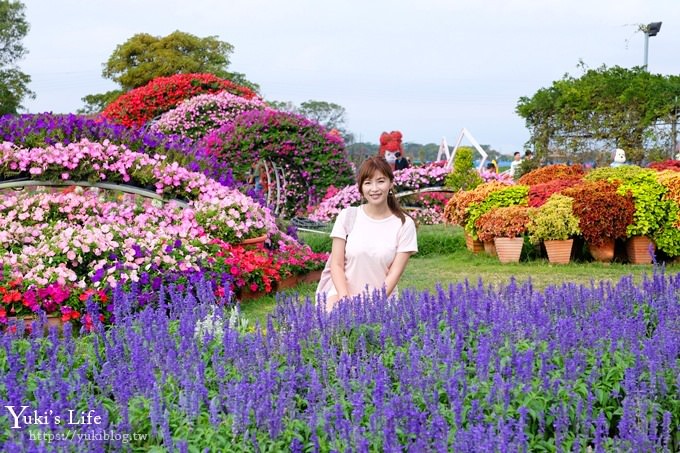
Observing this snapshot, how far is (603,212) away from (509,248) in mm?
1279

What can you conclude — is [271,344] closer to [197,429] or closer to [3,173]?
[197,429]

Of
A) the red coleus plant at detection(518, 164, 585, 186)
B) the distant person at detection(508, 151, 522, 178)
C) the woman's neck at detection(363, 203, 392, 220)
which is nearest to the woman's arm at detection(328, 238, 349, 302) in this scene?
the woman's neck at detection(363, 203, 392, 220)

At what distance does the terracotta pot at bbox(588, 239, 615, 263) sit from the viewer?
9.91 metres

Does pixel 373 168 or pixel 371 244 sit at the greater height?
pixel 373 168

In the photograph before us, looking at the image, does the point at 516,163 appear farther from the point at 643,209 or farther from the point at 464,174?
the point at 643,209

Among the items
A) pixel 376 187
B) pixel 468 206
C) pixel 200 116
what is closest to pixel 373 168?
pixel 376 187

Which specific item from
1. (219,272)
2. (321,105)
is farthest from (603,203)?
(321,105)

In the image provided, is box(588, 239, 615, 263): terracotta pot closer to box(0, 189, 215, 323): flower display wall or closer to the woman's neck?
box(0, 189, 215, 323): flower display wall

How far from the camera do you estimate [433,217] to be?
14.9 metres

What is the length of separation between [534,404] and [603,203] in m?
7.02

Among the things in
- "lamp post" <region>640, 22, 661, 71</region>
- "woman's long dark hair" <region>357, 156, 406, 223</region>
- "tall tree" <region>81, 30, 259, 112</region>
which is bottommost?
"woman's long dark hair" <region>357, 156, 406, 223</region>

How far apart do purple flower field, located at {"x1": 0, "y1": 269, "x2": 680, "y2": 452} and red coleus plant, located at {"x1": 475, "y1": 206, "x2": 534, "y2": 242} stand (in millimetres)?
5524

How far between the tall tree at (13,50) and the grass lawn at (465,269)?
106 feet

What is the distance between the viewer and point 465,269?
385 inches
